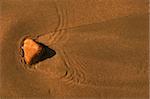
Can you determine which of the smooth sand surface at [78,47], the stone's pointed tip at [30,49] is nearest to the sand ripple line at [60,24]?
the smooth sand surface at [78,47]

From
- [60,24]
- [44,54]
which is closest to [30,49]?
[44,54]

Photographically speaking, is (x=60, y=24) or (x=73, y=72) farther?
(x=60, y=24)

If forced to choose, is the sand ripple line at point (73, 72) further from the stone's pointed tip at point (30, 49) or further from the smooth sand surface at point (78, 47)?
the stone's pointed tip at point (30, 49)

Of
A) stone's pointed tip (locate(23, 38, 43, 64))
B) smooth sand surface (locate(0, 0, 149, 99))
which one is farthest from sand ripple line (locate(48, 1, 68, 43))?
stone's pointed tip (locate(23, 38, 43, 64))

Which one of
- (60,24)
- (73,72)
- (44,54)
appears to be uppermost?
(60,24)

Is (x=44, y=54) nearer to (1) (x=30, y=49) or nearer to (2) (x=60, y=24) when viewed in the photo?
(1) (x=30, y=49)

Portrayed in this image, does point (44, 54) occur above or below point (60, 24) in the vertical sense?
below

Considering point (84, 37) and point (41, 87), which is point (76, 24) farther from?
point (41, 87)
